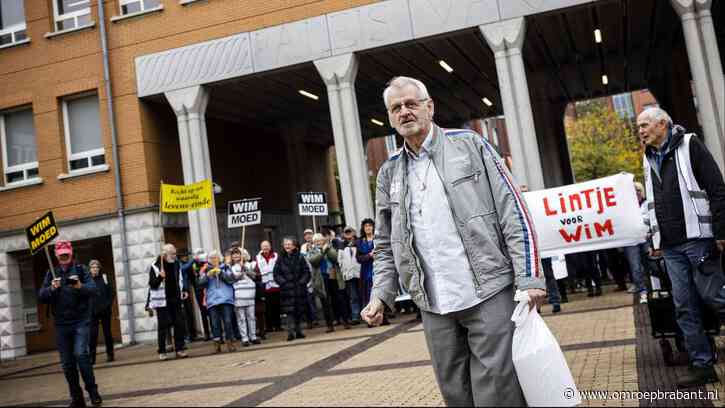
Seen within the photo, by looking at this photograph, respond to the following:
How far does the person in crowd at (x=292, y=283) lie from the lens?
14406 mm

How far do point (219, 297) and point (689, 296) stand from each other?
9.72 metres

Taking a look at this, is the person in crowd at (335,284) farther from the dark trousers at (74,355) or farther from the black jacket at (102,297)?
the dark trousers at (74,355)

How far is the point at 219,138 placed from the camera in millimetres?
25125

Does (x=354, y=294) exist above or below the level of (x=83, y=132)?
below

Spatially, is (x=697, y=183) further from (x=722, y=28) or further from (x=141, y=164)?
(x=722, y=28)

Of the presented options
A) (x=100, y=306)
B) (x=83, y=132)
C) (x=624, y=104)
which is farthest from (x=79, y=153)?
(x=624, y=104)

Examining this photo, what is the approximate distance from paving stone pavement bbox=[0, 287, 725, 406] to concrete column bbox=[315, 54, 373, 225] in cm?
446

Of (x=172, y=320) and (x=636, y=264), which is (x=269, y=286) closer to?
(x=172, y=320)

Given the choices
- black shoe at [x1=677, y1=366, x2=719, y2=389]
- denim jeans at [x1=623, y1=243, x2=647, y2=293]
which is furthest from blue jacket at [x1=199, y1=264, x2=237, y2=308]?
black shoe at [x1=677, y1=366, x2=719, y2=389]

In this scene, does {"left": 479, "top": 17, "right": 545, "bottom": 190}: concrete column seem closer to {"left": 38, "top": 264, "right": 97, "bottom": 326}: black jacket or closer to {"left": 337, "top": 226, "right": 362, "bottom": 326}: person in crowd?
{"left": 337, "top": 226, "right": 362, "bottom": 326}: person in crowd

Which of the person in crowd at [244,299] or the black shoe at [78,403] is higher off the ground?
the person in crowd at [244,299]

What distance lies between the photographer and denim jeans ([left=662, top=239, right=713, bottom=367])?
218 inches

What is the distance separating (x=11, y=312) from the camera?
20562mm

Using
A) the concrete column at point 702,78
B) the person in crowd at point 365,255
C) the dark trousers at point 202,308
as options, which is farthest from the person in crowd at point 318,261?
the concrete column at point 702,78
